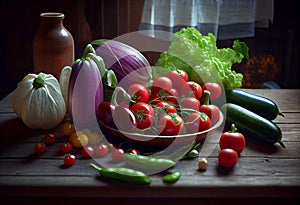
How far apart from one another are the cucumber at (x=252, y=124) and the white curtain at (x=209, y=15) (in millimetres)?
1366

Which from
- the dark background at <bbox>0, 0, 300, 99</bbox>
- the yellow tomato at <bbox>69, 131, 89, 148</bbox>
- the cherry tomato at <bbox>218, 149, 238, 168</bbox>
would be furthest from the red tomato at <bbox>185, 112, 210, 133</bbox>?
the dark background at <bbox>0, 0, 300, 99</bbox>

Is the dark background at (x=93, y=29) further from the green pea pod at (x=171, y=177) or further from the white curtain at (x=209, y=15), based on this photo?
the green pea pod at (x=171, y=177)

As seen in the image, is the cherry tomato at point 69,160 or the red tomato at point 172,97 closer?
the cherry tomato at point 69,160

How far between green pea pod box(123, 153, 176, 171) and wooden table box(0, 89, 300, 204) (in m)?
0.03

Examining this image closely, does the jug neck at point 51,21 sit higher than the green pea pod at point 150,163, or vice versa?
the jug neck at point 51,21

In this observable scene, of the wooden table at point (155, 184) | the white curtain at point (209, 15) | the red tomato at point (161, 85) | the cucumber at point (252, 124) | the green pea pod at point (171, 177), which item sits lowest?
the wooden table at point (155, 184)

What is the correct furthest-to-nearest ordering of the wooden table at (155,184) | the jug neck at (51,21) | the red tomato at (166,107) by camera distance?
the jug neck at (51,21) → the red tomato at (166,107) → the wooden table at (155,184)

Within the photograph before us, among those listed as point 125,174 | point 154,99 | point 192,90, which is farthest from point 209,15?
point 125,174

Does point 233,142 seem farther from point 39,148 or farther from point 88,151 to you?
point 39,148

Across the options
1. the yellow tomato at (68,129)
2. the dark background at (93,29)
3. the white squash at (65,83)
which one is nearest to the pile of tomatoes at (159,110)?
the yellow tomato at (68,129)

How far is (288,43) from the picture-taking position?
119 inches

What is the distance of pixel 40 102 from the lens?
1.46 meters

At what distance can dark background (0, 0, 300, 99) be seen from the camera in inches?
114

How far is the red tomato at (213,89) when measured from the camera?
161cm
